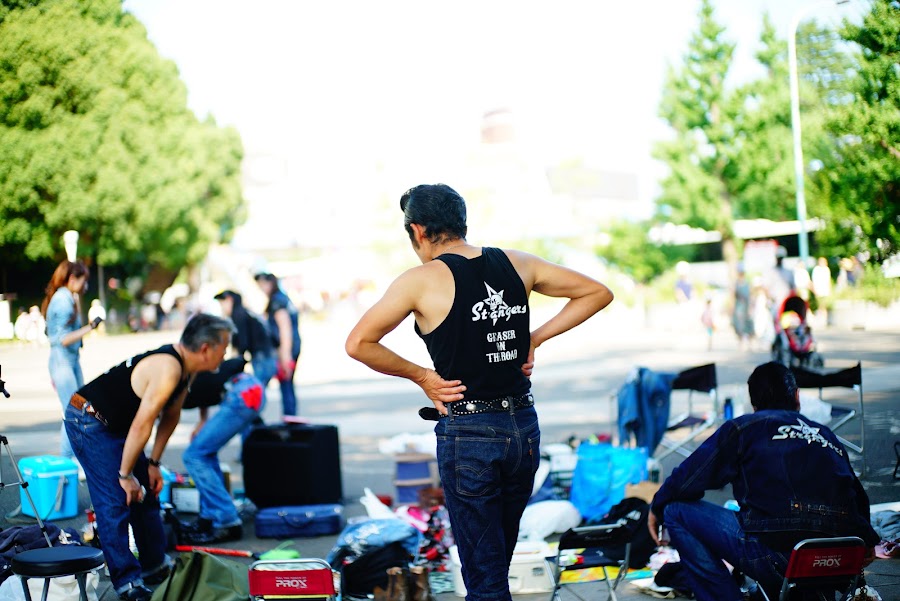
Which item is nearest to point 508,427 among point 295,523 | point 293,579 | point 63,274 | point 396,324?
point 396,324

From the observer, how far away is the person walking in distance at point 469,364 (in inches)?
129

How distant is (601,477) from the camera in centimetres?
657

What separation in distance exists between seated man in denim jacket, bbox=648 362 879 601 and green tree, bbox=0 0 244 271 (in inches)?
229

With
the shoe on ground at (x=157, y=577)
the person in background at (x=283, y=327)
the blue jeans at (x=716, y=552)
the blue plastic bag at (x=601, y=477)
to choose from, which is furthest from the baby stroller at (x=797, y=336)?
the shoe on ground at (x=157, y=577)

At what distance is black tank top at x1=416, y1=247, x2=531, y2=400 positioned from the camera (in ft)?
10.7

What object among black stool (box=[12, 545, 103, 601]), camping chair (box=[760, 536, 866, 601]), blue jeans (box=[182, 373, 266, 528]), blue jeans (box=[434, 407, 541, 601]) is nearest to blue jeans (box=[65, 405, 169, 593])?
black stool (box=[12, 545, 103, 601])

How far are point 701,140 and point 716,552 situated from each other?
3224 centimetres

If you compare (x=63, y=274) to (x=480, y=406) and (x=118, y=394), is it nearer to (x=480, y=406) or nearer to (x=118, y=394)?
(x=118, y=394)

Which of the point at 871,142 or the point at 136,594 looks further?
the point at 871,142

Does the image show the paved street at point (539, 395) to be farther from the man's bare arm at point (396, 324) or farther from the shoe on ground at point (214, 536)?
the man's bare arm at point (396, 324)

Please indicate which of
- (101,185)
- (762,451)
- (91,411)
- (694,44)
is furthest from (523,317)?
(694,44)

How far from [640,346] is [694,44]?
14.6 metres

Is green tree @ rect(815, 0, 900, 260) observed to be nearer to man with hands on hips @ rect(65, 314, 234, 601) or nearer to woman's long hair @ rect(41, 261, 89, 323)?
man with hands on hips @ rect(65, 314, 234, 601)

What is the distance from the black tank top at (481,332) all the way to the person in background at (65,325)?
520 centimetres
